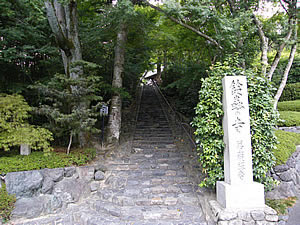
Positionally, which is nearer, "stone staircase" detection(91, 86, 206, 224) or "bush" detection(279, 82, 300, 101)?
"stone staircase" detection(91, 86, 206, 224)

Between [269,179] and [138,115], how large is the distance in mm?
7457

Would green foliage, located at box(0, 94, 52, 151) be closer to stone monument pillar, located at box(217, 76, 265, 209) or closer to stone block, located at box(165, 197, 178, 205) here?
stone block, located at box(165, 197, 178, 205)

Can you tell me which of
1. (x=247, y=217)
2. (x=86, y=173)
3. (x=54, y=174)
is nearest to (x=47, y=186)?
(x=54, y=174)

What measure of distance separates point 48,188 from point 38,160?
28.8 inches

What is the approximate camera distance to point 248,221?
13.1 feet

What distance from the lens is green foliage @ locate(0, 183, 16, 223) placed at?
420 cm

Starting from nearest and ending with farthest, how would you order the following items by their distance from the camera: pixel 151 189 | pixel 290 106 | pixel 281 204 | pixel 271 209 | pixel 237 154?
1. pixel 271 209
2. pixel 237 154
3. pixel 281 204
4. pixel 151 189
5. pixel 290 106

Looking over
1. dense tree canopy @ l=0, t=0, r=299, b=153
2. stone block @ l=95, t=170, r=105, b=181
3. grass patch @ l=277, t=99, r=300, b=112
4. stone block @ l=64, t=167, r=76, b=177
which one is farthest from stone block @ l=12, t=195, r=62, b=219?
grass patch @ l=277, t=99, r=300, b=112

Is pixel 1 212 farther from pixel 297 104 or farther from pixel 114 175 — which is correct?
pixel 297 104

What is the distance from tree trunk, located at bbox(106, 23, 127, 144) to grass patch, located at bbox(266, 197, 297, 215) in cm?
512

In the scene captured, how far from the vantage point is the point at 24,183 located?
181 inches

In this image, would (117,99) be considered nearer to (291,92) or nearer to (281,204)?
(281,204)

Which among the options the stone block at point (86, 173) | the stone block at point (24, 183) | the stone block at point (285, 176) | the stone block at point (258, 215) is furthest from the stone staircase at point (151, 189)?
the stone block at point (285, 176)

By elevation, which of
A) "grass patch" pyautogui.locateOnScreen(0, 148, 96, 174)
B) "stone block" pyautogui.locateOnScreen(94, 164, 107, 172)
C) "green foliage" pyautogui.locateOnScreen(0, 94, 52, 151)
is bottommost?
"stone block" pyautogui.locateOnScreen(94, 164, 107, 172)
